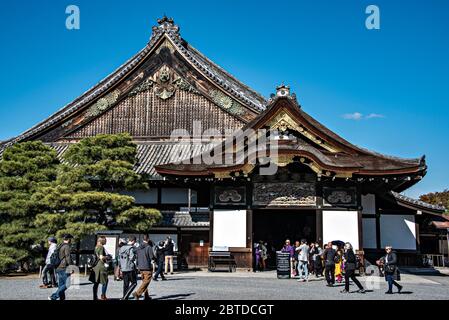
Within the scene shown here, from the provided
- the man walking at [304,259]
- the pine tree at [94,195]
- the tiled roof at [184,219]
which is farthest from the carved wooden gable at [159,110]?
the man walking at [304,259]

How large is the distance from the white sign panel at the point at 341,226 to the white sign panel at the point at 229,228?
3.80m

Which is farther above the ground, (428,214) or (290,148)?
(290,148)

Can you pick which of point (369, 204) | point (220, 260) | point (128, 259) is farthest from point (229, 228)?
point (128, 259)

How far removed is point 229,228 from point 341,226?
5131 millimetres

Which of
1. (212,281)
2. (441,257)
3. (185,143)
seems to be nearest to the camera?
(212,281)

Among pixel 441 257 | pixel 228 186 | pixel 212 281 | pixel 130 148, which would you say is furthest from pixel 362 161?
pixel 441 257

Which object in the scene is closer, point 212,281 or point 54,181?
point 212,281

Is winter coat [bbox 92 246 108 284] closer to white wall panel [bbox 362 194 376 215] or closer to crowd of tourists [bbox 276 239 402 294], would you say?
crowd of tourists [bbox 276 239 402 294]

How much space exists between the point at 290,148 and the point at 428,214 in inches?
427

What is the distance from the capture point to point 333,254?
694 inches

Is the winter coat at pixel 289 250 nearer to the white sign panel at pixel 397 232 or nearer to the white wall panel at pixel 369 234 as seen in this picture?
the white wall panel at pixel 369 234

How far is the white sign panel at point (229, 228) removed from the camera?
23.0 meters

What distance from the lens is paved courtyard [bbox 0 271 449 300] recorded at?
14664 millimetres
